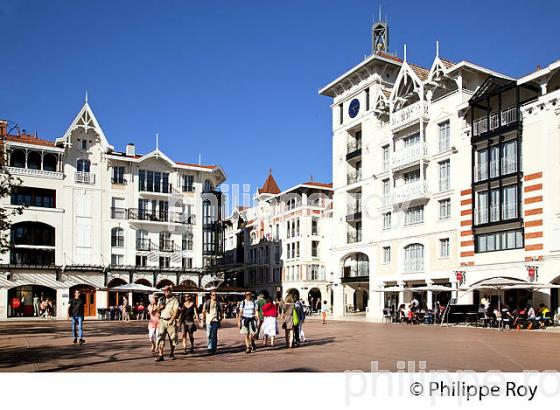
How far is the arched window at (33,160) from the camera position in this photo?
165ft

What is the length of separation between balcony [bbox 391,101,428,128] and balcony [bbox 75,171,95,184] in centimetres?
2521

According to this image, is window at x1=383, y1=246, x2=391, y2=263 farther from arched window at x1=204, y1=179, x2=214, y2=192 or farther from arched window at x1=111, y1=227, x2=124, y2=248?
arched window at x1=111, y1=227, x2=124, y2=248

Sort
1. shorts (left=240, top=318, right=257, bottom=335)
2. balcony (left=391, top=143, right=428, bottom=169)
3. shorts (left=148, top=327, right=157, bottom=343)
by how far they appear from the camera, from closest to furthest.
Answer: shorts (left=148, top=327, right=157, bottom=343) → shorts (left=240, top=318, right=257, bottom=335) → balcony (left=391, top=143, right=428, bottom=169)

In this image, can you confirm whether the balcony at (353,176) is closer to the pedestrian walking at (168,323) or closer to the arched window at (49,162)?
the arched window at (49,162)

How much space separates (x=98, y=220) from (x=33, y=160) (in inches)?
275

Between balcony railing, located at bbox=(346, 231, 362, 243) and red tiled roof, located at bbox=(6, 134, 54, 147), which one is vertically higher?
red tiled roof, located at bbox=(6, 134, 54, 147)

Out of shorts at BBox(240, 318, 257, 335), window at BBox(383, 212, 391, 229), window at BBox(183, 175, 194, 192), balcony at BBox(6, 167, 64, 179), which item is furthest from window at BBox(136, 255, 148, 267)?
shorts at BBox(240, 318, 257, 335)

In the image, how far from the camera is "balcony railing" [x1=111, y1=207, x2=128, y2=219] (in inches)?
2103

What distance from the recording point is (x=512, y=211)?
3397cm

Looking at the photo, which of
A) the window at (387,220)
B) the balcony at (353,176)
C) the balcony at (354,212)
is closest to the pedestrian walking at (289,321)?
the window at (387,220)

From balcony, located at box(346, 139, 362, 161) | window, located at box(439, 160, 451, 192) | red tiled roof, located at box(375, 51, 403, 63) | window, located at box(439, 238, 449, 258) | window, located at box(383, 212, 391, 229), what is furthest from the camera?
balcony, located at box(346, 139, 362, 161)

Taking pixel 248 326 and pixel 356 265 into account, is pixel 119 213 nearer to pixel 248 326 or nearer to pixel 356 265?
pixel 356 265
